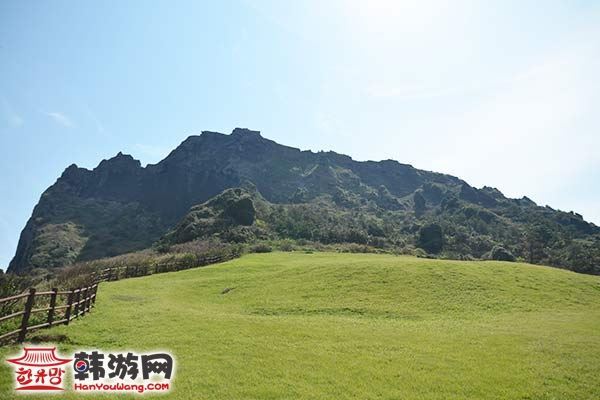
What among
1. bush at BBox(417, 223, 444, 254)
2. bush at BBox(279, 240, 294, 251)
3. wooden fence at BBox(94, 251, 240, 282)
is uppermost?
bush at BBox(417, 223, 444, 254)

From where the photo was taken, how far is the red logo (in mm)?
11695

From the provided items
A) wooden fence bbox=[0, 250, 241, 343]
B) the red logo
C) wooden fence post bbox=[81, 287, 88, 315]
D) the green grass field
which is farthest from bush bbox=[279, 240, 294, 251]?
the red logo

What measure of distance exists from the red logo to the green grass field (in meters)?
0.45

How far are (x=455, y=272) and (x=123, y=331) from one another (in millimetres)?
32904

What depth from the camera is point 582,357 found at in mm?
16516

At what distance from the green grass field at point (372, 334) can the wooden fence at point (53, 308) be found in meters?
0.83

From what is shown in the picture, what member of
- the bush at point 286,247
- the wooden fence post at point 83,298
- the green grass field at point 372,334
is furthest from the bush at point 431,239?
the wooden fence post at point 83,298

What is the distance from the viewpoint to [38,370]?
12602 millimetres

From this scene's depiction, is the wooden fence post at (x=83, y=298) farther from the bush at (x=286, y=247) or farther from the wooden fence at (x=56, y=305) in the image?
the bush at (x=286, y=247)

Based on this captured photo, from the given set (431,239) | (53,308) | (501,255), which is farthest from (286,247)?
(53,308)

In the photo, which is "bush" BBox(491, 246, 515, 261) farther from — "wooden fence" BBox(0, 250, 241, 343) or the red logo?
the red logo

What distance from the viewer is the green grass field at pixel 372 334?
12.8m

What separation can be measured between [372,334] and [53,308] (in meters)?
16.8

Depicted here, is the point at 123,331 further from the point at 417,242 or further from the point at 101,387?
the point at 417,242
